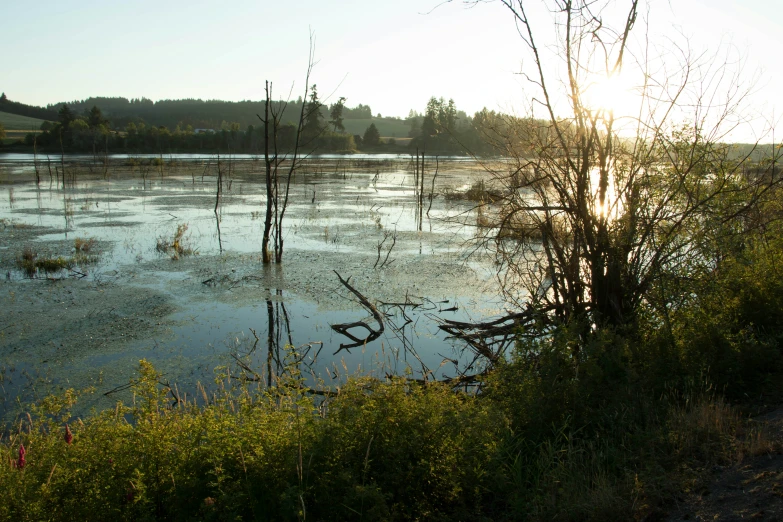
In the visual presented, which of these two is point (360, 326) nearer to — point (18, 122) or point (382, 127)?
point (18, 122)

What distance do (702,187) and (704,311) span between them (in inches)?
56.4

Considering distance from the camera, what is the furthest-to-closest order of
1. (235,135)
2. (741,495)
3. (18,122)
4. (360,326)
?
(18,122), (235,135), (360,326), (741,495)

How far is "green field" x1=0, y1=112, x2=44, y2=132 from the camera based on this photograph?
70.1m

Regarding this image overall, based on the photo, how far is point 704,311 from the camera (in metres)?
4.82

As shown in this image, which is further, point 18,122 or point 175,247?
point 18,122

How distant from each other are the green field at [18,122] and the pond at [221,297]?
215 ft

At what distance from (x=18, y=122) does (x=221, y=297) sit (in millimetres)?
86927

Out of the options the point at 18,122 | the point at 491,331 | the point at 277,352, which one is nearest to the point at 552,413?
the point at 491,331

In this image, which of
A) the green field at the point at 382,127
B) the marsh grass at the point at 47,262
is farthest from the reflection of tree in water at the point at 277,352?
the green field at the point at 382,127

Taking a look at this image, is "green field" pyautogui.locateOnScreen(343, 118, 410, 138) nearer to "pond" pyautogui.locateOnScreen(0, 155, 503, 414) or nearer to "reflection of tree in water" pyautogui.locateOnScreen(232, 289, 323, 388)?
"pond" pyautogui.locateOnScreen(0, 155, 503, 414)

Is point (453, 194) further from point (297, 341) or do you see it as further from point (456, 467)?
point (456, 467)

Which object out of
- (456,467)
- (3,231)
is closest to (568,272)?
(456,467)

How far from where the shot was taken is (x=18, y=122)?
7688cm

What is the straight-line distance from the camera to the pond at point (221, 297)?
6020mm
